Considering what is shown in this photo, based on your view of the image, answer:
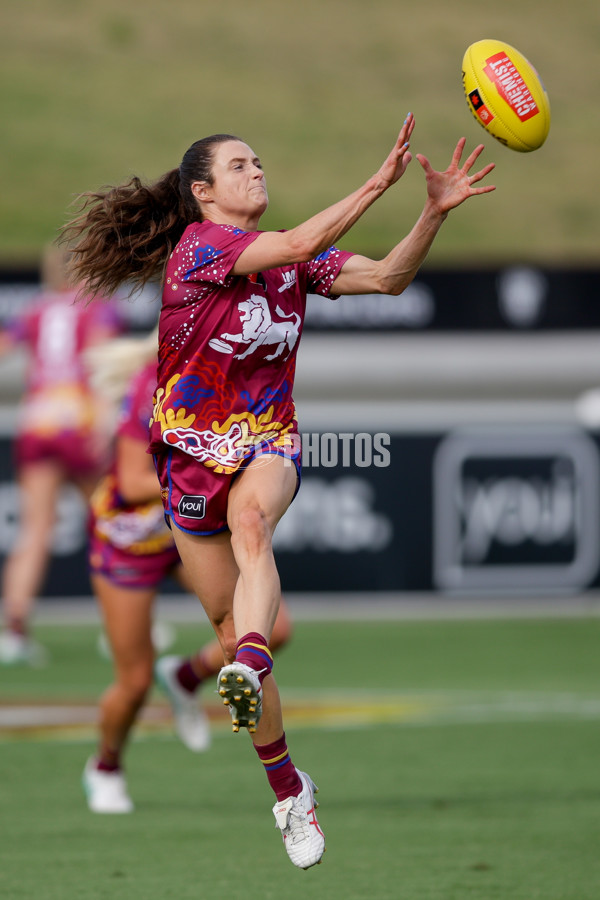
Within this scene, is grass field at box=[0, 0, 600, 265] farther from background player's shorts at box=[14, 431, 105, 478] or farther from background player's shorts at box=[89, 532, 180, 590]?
background player's shorts at box=[89, 532, 180, 590]

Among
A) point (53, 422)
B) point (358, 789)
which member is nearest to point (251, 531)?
point (358, 789)

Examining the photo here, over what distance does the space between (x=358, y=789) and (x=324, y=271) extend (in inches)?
111

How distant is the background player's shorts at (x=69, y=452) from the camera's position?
1105 centimetres

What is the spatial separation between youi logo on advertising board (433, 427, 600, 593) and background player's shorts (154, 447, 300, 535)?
825 centimetres

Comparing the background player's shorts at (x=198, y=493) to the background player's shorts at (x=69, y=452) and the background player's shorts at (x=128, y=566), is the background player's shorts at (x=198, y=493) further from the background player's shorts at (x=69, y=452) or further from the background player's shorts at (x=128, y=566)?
the background player's shorts at (x=69, y=452)

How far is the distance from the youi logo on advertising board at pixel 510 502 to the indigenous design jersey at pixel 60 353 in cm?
334

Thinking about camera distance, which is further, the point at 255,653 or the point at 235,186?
the point at 235,186

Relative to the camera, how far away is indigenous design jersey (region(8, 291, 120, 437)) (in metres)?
11.1

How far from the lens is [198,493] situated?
4.84m

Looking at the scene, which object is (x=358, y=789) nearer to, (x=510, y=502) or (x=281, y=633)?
(x=281, y=633)

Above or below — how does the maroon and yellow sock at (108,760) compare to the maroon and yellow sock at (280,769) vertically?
below

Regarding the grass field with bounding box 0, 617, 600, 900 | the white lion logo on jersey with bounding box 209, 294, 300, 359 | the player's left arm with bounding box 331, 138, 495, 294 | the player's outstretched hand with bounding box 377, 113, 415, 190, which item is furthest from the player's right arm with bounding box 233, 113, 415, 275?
the grass field with bounding box 0, 617, 600, 900

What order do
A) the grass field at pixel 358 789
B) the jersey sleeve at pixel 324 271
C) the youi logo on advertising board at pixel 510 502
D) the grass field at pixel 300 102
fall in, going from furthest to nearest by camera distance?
the grass field at pixel 300 102 < the youi logo on advertising board at pixel 510 502 < the grass field at pixel 358 789 < the jersey sleeve at pixel 324 271

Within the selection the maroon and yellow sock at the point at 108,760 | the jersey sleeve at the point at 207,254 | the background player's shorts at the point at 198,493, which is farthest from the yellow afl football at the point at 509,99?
the maroon and yellow sock at the point at 108,760
